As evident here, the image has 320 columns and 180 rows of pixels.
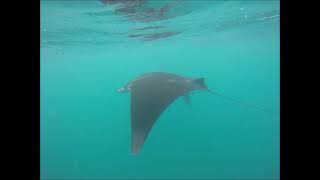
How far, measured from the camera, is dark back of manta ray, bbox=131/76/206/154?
7.44 m

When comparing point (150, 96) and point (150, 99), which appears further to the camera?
point (150, 96)

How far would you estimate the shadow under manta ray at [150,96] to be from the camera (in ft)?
24.5

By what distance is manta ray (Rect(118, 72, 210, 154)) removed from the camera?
7.45 metres

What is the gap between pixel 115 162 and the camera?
2569 cm

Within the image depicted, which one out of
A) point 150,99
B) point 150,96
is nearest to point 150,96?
point 150,96

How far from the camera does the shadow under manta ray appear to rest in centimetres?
745

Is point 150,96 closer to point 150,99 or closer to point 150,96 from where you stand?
Answer: point 150,96

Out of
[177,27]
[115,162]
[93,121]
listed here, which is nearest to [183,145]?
[115,162]

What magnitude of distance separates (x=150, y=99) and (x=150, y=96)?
15 centimetres

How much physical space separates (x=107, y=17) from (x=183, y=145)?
44.9 ft

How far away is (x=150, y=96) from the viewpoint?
8359 millimetres

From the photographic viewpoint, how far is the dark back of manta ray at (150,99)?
744cm
